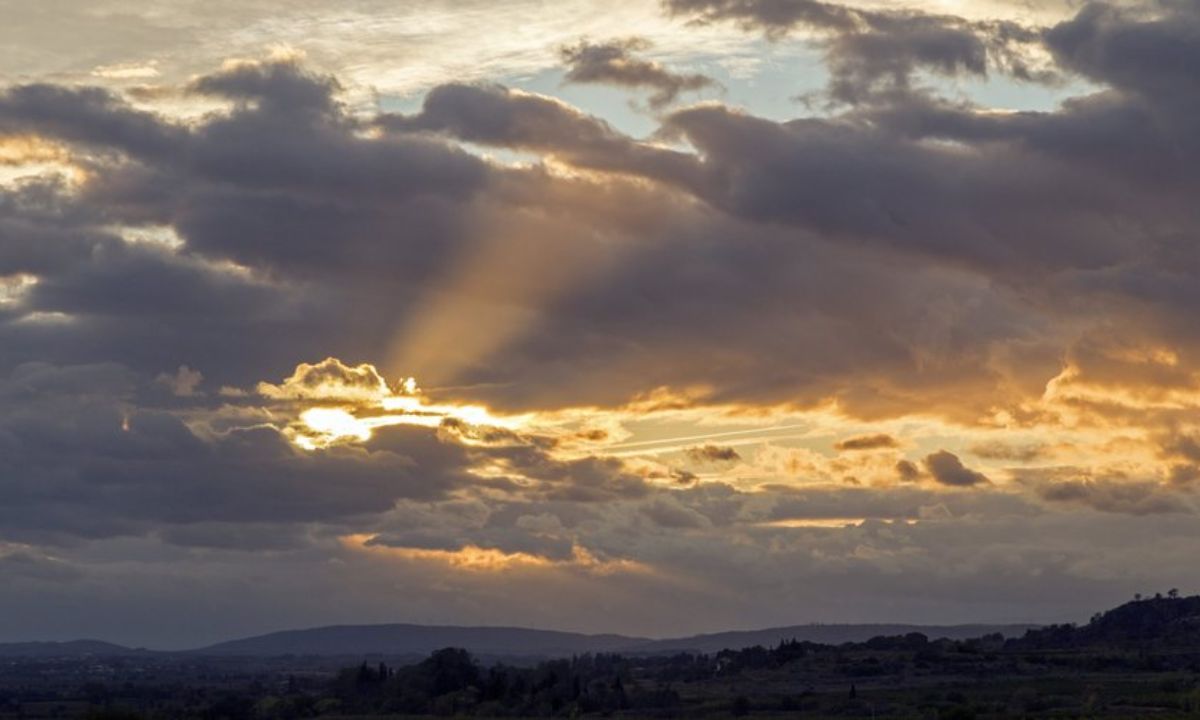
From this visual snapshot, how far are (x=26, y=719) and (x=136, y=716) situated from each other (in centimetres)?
3609

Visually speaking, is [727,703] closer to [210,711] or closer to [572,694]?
[572,694]

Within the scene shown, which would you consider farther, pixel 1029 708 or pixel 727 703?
pixel 727 703

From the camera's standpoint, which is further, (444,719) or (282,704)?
(282,704)

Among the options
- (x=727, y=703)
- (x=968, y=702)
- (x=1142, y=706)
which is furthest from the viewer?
(x=727, y=703)

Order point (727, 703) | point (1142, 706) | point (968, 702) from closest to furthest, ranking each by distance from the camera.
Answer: point (1142, 706)
point (968, 702)
point (727, 703)

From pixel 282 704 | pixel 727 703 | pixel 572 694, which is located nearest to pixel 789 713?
pixel 727 703

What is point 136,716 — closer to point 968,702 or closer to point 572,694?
point 572,694

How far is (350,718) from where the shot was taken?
18175 cm

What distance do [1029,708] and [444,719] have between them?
57.5 metres

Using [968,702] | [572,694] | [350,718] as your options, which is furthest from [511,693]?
[968,702]

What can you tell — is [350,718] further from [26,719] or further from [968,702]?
[968,702]

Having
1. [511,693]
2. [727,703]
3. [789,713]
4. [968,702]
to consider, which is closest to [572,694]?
[511,693]

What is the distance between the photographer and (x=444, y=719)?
584 ft

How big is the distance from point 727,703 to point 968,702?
27.6 metres
